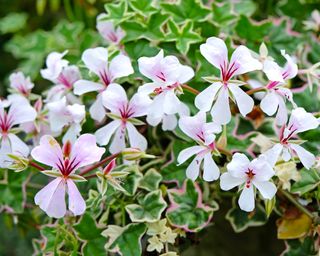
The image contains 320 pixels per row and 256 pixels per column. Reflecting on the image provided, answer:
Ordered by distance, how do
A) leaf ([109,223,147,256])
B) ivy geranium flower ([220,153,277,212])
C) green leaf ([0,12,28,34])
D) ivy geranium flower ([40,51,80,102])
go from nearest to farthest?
ivy geranium flower ([220,153,277,212]) → leaf ([109,223,147,256]) → ivy geranium flower ([40,51,80,102]) → green leaf ([0,12,28,34])

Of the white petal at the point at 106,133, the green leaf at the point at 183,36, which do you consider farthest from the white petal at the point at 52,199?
the green leaf at the point at 183,36

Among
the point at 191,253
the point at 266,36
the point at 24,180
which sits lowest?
the point at 191,253

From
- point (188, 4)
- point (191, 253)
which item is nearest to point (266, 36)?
point (188, 4)

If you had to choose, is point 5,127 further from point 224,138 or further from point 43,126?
point 224,138

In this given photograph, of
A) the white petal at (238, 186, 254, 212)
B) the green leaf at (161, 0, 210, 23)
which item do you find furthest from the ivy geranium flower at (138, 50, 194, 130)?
the green leaf at (161, 0, 210, 23)

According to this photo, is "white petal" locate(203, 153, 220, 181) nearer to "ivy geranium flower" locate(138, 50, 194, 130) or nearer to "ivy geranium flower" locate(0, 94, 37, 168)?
"ivy geranium flower" locate(138, 50, 194, 130)

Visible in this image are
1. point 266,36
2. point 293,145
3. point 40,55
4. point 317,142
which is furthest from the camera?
point 40,55
